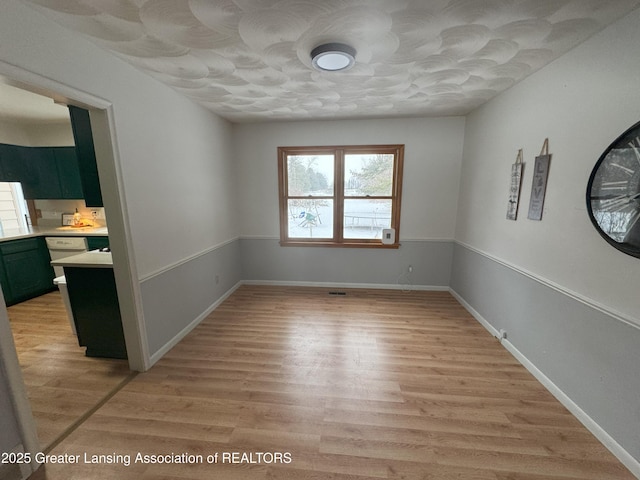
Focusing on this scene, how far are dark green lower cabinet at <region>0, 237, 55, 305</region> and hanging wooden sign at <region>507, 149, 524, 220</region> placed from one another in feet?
20.3

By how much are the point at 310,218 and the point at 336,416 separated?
9.27ft

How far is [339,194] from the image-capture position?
3873mm

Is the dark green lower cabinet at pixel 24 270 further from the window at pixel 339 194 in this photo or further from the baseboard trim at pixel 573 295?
the baseboard trim at pixel 573 295

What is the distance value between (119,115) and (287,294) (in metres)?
2.86

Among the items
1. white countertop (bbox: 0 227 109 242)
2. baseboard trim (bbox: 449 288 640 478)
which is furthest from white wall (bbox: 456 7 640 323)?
white countertop (bbox: 0 227 109 242)

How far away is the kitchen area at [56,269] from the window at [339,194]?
2342 millimetres

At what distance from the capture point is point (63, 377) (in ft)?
6.93

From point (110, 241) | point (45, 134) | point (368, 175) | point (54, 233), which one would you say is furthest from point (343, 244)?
point (45, 134)

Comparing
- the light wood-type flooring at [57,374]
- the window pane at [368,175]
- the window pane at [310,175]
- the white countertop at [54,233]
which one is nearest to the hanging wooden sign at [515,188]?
the window pane at [368,175]

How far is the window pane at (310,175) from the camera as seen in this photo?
387cm

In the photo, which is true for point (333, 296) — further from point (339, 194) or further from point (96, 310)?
point (96, 310)

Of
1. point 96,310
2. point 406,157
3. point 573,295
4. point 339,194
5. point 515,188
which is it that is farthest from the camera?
point 339,194

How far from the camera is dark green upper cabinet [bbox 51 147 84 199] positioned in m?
3.91

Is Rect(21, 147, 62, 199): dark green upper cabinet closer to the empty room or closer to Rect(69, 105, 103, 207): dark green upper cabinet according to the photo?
the empty room
